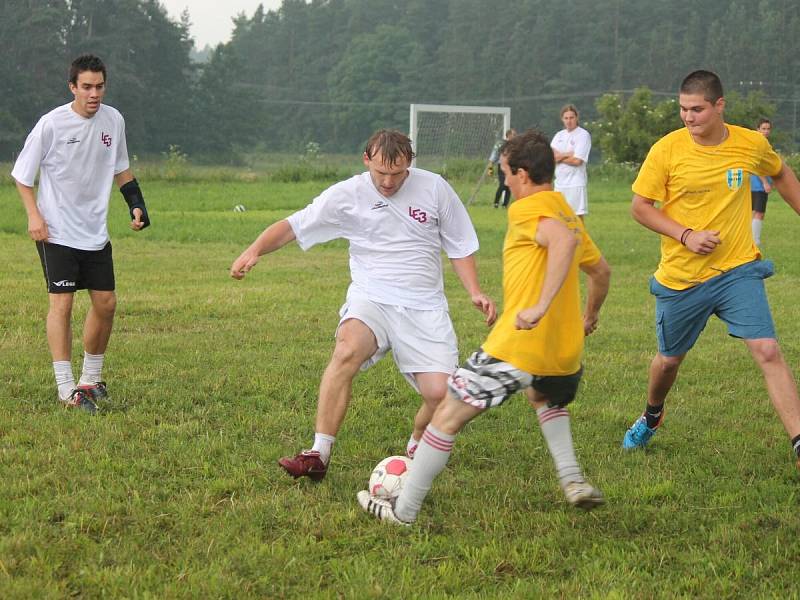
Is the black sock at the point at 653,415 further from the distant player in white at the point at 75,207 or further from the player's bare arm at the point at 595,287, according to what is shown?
the distant player in white at the point at 75,207

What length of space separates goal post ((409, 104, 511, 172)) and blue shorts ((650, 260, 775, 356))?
3086cm

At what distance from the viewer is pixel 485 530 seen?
16.5ft

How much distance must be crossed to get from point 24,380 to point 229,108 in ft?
253

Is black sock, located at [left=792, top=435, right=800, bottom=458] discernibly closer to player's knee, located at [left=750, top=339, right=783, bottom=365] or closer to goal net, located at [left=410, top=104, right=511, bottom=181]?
player's knee, located at [left=750, top=339, right=783, bottom=365]

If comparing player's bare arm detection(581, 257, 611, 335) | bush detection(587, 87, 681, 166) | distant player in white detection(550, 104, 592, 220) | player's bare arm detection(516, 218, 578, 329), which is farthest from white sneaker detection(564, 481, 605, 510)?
bush detection(587, 87, 681, 166)

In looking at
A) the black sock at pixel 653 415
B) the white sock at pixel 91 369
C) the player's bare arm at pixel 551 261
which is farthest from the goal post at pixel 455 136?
the player's bare arm at pixel 551 261

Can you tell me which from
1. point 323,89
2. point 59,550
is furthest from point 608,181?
point 323,89

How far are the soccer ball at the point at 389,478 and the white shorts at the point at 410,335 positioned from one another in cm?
47

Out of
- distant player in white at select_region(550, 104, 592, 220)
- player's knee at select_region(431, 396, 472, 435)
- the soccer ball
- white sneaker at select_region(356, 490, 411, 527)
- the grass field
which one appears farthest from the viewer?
distant player in white at select_region(550, 104, 592, 220)

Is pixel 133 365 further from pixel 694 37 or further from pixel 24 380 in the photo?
pixel 694 37

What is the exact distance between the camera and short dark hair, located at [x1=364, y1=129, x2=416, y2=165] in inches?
216

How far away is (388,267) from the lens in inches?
228

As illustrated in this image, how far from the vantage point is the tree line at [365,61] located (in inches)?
2704

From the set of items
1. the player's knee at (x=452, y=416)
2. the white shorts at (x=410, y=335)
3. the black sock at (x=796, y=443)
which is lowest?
the black sock at (x=796, y=443)
